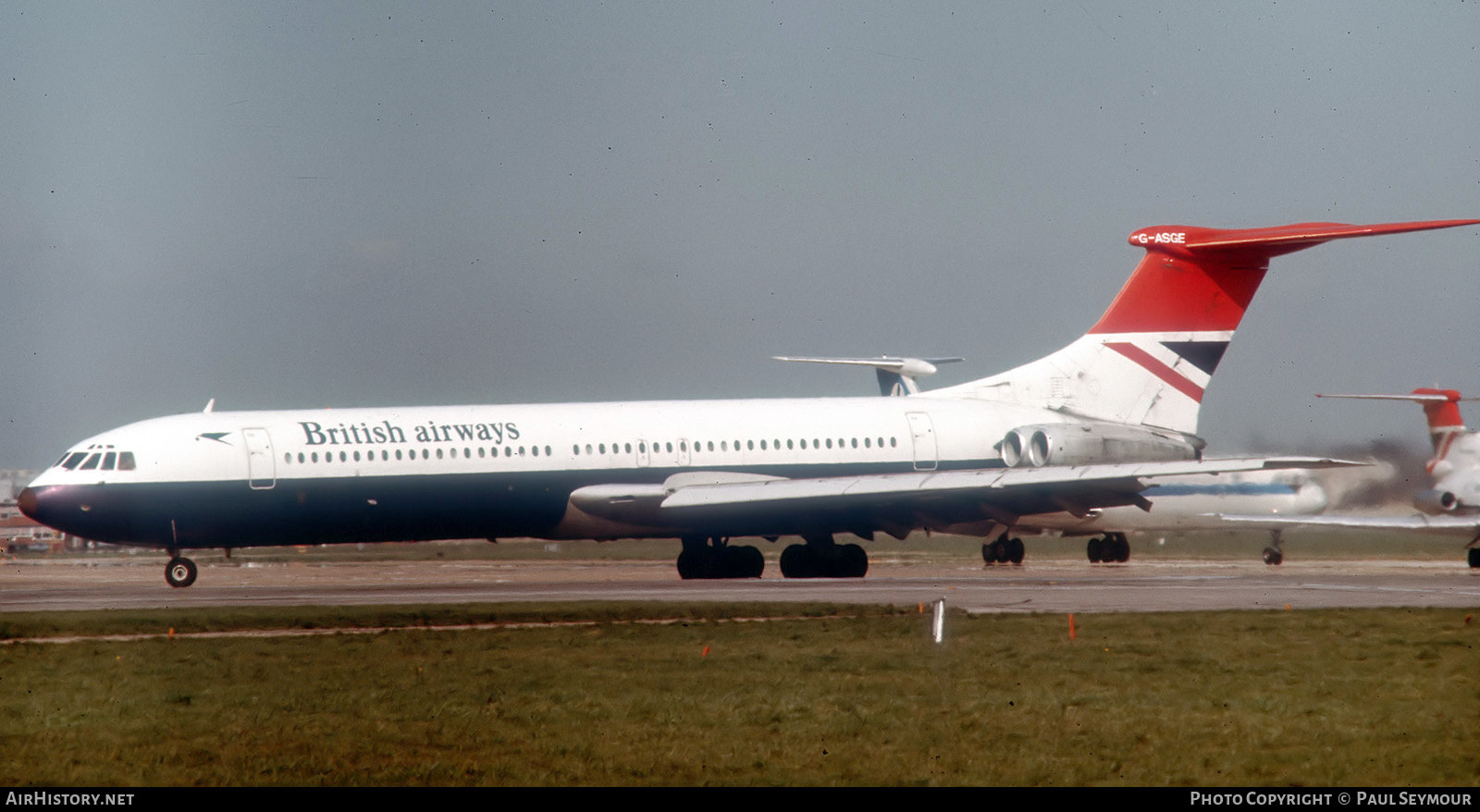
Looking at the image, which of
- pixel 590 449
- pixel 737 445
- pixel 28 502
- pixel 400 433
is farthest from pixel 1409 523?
pixel 28 502

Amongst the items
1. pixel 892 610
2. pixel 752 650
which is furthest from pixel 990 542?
pixel 752 650

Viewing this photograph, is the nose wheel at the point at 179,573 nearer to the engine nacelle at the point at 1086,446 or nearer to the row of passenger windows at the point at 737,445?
the row of passenger windows at the point at 737,445

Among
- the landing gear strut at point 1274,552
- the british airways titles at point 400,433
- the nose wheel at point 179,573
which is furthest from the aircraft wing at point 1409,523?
the nose wheel at point 179,573

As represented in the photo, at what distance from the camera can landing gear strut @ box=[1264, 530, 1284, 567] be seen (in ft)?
151

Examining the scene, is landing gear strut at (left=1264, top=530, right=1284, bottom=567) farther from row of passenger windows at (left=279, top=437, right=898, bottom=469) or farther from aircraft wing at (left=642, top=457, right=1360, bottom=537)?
row of passenger windows at (left=279, top=437, right=898, bottom=469)

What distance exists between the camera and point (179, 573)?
3312 cm

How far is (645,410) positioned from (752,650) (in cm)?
1734

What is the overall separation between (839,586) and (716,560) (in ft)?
20.8

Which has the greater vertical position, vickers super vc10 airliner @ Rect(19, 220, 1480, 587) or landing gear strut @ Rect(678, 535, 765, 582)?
vickers super vc10 airliner @ Rect(19, 220, 1480, 587)

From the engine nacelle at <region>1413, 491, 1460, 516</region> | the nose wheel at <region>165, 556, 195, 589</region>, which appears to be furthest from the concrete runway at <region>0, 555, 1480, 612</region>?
the engine nacelle at <region>1413, 491, 1460, 516</region>

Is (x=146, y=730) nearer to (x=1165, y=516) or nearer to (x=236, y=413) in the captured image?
(x=236, y=413)

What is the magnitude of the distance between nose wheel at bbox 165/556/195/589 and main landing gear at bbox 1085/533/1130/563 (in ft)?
88.2

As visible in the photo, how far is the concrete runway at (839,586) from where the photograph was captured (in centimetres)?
2589

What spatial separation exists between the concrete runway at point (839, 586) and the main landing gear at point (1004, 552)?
0.63 meters
